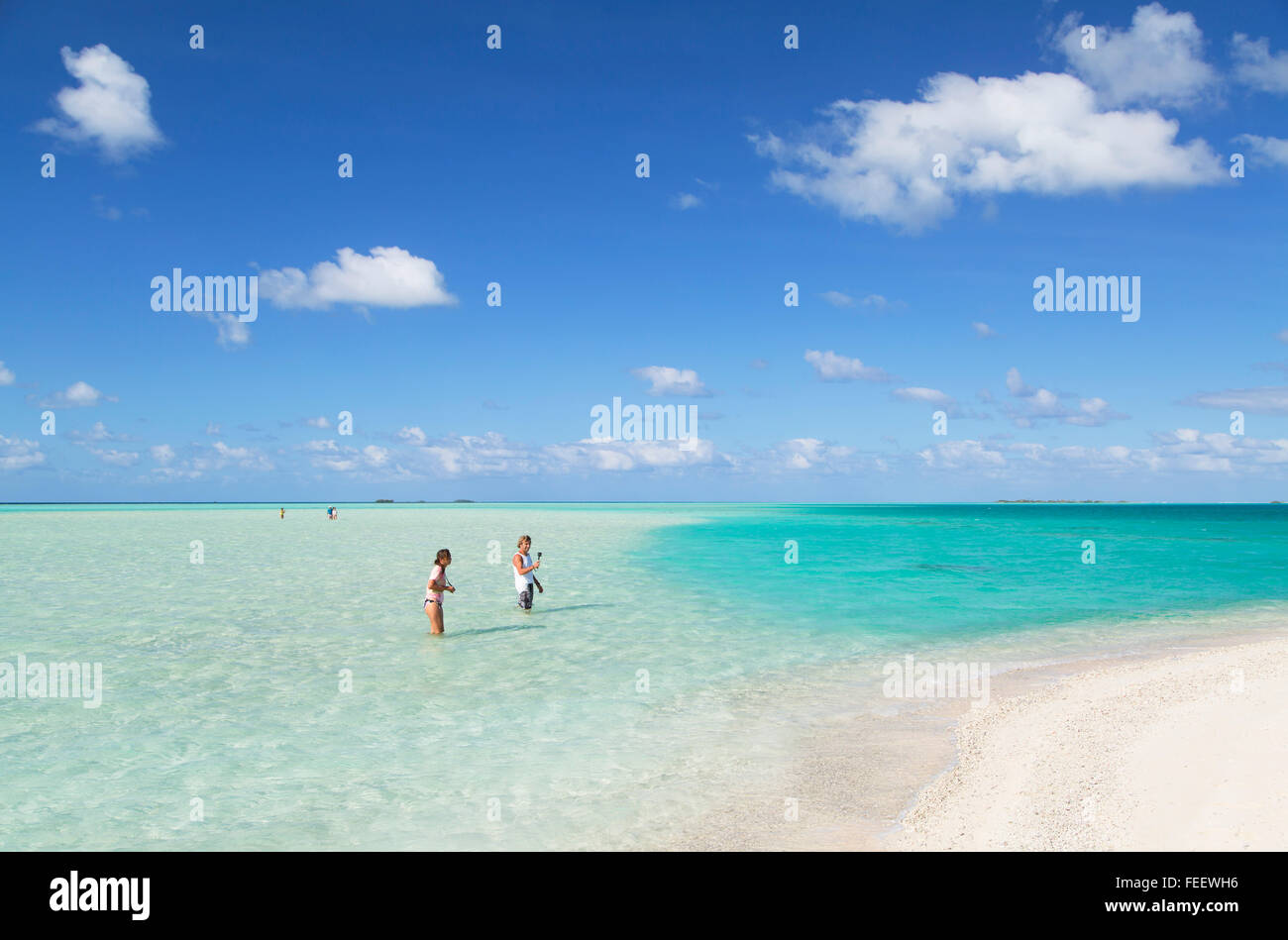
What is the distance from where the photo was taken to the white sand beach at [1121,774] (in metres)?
6.07

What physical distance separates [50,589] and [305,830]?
80.7 ft

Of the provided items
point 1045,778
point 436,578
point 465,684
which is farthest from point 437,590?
point 1045,778

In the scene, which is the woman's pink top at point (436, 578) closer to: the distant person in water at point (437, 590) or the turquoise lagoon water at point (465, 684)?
the distant person in water at point (437, 590)

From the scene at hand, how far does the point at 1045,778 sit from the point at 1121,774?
2.35ft

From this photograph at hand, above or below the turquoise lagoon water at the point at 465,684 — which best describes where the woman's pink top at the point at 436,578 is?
above

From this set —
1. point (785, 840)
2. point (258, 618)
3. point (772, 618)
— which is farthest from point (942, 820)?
point (258, 618)

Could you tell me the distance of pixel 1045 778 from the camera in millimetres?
7824

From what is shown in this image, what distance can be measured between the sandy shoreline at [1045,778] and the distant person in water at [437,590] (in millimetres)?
9143

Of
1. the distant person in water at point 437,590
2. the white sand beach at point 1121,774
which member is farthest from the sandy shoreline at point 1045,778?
the distant person in water at point 437,590

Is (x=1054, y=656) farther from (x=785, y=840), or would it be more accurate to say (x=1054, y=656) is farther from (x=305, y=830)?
(x=305, y=830)

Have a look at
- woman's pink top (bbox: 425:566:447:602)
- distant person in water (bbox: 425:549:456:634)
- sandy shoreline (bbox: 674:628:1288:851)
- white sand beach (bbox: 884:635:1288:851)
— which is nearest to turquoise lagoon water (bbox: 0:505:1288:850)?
distant person in water (bbox: 425:549:456:634)

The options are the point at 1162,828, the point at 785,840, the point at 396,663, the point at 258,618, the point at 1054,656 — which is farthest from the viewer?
the point at 258,618

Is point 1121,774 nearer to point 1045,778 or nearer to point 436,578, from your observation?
point 1045,778

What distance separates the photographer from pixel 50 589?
24703mm
